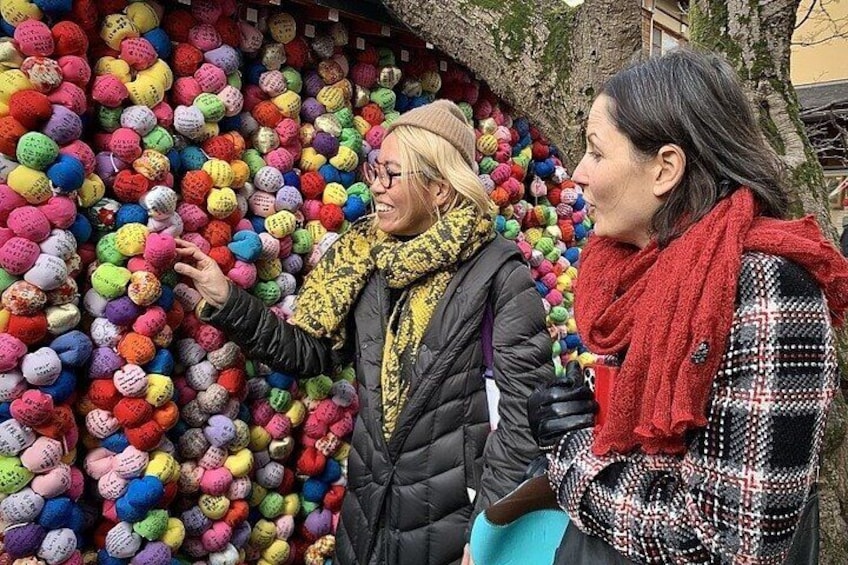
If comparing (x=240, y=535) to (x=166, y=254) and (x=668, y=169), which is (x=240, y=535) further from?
(x=668, y=169)

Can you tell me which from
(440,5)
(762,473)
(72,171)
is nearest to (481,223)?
(440,5)

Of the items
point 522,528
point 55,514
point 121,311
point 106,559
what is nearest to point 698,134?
point 522,528

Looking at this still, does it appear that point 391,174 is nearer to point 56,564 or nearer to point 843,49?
point 56,564

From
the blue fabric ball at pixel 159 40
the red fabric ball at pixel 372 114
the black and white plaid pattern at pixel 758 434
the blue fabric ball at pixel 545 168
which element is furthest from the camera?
the blue fabric ball at pixel 545 168

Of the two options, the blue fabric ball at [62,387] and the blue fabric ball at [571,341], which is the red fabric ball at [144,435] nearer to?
the blue fabric ball at [62,387]

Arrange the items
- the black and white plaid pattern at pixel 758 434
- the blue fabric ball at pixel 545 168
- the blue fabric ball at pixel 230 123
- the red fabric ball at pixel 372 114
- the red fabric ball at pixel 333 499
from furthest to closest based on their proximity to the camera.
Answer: the blue fabric ball at pixel 545 168 < the red fabric ball at pixel 372 114 < the red fabric ball at pixel 333 499 < the blue fabric ball at pixel 230 123 < the black and white plaid pattern at pixel 758 434

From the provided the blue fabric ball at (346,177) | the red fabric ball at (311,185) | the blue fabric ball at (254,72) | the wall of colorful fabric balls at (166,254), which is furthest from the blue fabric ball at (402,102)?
the blue fabric ball at (254,72)

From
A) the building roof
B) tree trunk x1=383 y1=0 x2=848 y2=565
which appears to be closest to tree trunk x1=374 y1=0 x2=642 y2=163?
tree trunk x1=383 y1=0 x2=848 y2=565

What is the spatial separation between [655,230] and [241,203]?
146 cm

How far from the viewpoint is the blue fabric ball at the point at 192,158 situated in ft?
6.83

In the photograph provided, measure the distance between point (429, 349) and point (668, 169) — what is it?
3.12ft

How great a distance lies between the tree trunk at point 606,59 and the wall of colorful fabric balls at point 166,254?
0.57 m

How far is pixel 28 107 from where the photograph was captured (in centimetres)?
166

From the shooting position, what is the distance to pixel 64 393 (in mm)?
1765
